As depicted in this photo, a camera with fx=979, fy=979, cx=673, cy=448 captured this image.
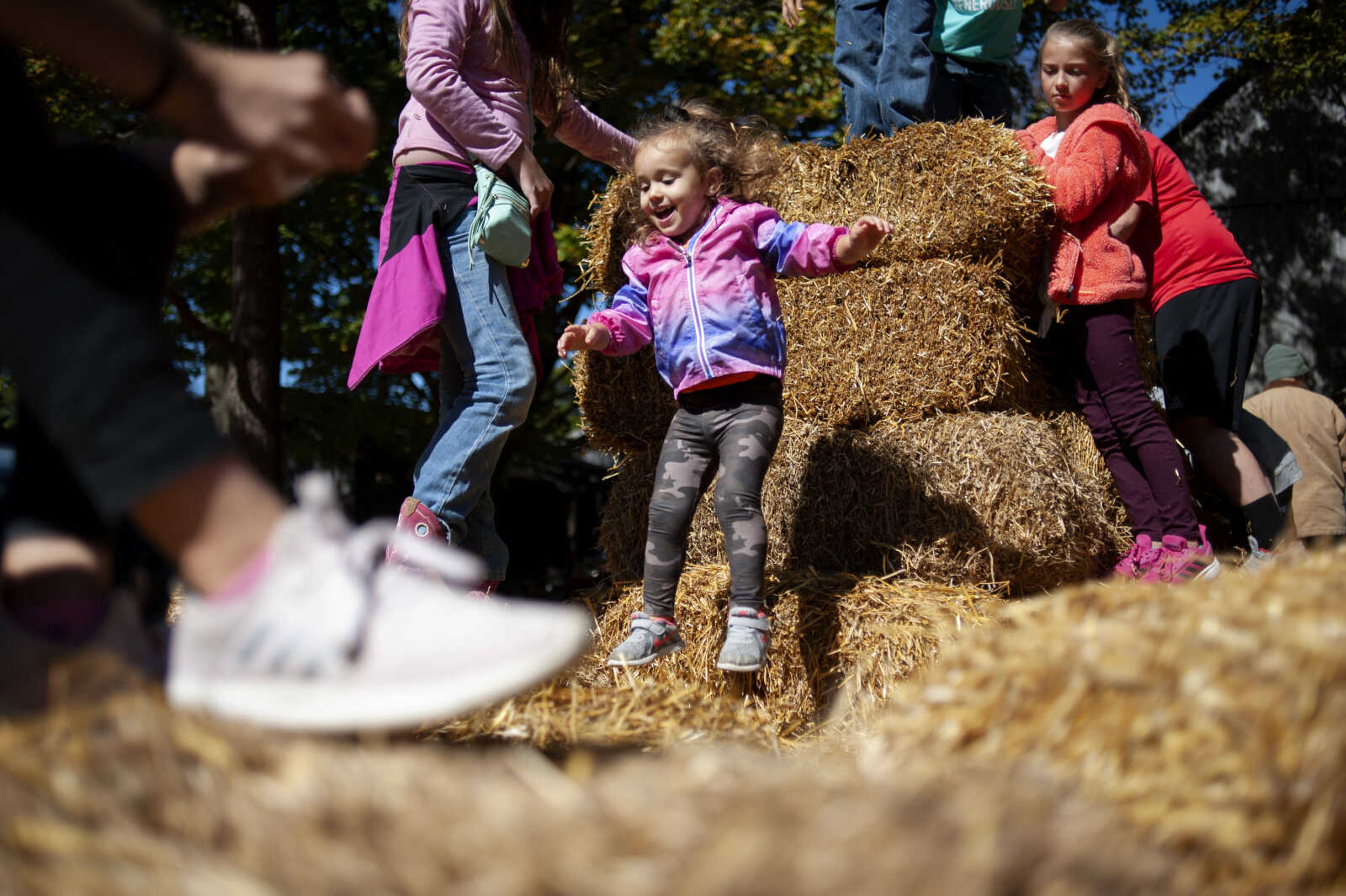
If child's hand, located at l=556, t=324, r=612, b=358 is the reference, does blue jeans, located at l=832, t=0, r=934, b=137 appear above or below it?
above

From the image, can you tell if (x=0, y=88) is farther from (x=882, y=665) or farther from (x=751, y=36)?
(x=751, y=36)

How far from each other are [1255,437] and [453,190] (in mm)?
2886

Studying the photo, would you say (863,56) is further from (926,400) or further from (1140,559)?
(1140,559)

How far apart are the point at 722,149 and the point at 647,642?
1601 mm

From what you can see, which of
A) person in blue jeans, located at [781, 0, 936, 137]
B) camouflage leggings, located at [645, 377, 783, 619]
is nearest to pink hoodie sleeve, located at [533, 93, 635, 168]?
person in blue jeans, located at [781, 0, 936, 137]

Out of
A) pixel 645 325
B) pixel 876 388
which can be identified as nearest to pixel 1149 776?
pixel 645 325

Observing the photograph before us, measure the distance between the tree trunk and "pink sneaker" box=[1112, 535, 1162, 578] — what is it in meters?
5.81

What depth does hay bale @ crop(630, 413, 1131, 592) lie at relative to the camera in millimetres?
3154

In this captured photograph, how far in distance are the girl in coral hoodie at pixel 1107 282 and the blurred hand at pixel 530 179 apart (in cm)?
168

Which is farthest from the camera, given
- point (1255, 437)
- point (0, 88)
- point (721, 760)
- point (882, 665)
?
point (1255, 437)

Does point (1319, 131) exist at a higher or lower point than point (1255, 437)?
higher

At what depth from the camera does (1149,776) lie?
913 mm

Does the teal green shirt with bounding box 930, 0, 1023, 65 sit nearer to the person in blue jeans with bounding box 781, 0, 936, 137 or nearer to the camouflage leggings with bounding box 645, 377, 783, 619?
the person in blue jeans with bounding box 781, 0, 936, 137

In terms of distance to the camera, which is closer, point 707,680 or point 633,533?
point 707,680
